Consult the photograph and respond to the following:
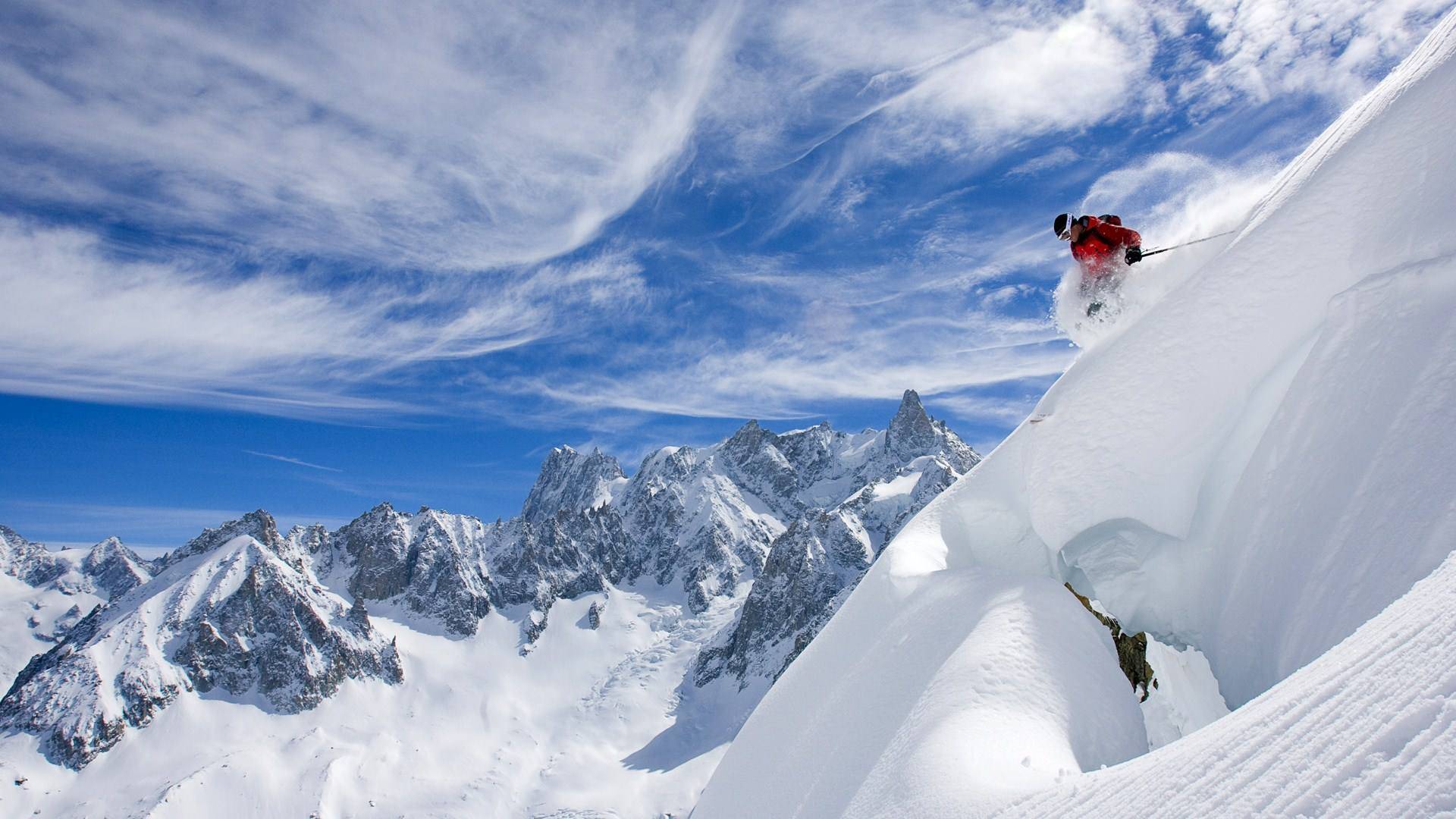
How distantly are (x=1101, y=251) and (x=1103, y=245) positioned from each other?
0.11 metres

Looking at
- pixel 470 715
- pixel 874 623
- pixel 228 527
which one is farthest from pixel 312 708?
pixel 874 623

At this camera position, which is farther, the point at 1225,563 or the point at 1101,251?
the point at 1101,251

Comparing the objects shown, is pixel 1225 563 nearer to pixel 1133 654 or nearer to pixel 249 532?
pixel 1133 654

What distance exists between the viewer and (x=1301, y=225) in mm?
8008

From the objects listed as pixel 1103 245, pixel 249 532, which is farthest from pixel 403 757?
pixel 1103 245

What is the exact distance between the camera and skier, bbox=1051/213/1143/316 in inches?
492

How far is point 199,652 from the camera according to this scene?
168m

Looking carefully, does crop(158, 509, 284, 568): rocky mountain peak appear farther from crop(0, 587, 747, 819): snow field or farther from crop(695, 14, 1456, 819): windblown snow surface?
crop(695, 14, 1456, 819): windblown snow surface

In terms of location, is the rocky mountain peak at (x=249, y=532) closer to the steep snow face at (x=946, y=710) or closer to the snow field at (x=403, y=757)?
the snow field at (x=403, y=757)

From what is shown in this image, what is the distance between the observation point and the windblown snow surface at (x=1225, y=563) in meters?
3.71

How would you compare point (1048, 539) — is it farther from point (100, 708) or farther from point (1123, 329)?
point (100, 708)

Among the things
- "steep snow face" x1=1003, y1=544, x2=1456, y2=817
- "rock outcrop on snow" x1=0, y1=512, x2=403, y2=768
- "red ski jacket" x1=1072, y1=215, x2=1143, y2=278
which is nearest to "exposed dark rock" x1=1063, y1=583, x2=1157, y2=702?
"steep snow face" x1=1003, y1=544, x2=1456, y2=817

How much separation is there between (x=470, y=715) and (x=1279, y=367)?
201m

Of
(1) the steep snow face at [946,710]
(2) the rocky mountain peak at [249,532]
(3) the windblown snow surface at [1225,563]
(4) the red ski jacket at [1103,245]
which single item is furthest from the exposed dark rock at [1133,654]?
(2) the rocky mountain peak at [249,532]
